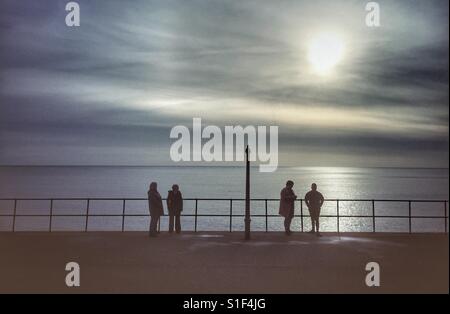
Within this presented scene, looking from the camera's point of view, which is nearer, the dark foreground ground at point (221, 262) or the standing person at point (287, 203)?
the dark foreground ground at point (221, 262)

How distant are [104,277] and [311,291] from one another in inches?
149

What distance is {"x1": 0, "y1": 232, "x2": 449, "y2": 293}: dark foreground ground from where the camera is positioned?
7.52 metres

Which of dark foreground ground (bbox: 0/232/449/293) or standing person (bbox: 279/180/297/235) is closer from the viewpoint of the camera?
dark foreground ground (bbox: 0/232/449/293)

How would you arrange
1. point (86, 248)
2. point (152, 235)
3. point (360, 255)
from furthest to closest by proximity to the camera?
point (152, 235) < point (86, 248) < point (360, 255)

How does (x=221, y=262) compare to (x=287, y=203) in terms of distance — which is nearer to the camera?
(x=221, y=262)

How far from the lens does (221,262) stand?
923 cm

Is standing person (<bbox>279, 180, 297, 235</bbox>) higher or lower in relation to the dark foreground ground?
higher

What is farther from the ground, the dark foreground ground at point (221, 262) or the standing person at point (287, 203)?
the standing person at point (287, 203)

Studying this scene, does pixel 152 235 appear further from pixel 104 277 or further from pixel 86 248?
pixel 104 277

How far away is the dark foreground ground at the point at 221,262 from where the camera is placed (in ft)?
24.7

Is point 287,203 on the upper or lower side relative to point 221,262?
upper
